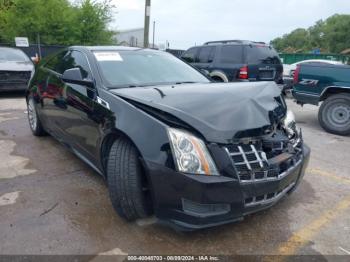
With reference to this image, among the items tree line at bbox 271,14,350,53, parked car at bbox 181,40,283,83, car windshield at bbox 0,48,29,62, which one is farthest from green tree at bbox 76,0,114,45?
tree line at bbox 271,14,350,53

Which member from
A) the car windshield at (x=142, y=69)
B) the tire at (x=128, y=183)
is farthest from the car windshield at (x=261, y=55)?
the tire at (x=128, y=183)

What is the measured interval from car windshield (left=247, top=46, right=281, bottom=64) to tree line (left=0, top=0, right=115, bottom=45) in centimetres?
1006

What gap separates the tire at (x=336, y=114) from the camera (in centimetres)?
646

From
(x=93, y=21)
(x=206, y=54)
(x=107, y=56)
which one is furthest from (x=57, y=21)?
(x=107, y=56)

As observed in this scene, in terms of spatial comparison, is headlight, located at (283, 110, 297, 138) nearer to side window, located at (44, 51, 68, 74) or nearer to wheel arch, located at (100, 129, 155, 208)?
wheel arch, located at (100, 129, 155, 208)

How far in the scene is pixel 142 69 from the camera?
3.77 metres

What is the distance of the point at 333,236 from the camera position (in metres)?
2.82

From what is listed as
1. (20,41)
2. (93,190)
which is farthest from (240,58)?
(20,41)

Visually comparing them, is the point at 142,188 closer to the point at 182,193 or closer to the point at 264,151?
the point at 182,193

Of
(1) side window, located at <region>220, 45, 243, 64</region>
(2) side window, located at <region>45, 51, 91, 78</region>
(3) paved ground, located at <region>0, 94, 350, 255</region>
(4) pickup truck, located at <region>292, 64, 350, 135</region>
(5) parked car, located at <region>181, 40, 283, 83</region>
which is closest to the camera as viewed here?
(3) paved ground, located at <region>0, 94, 350, 255</region>

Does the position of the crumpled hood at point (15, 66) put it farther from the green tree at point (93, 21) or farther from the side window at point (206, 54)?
the green tree at point (93, 21)

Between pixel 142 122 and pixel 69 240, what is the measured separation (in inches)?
43.3

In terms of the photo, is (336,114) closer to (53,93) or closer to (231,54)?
(231,54)

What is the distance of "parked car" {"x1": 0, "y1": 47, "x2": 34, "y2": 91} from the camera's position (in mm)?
9164
